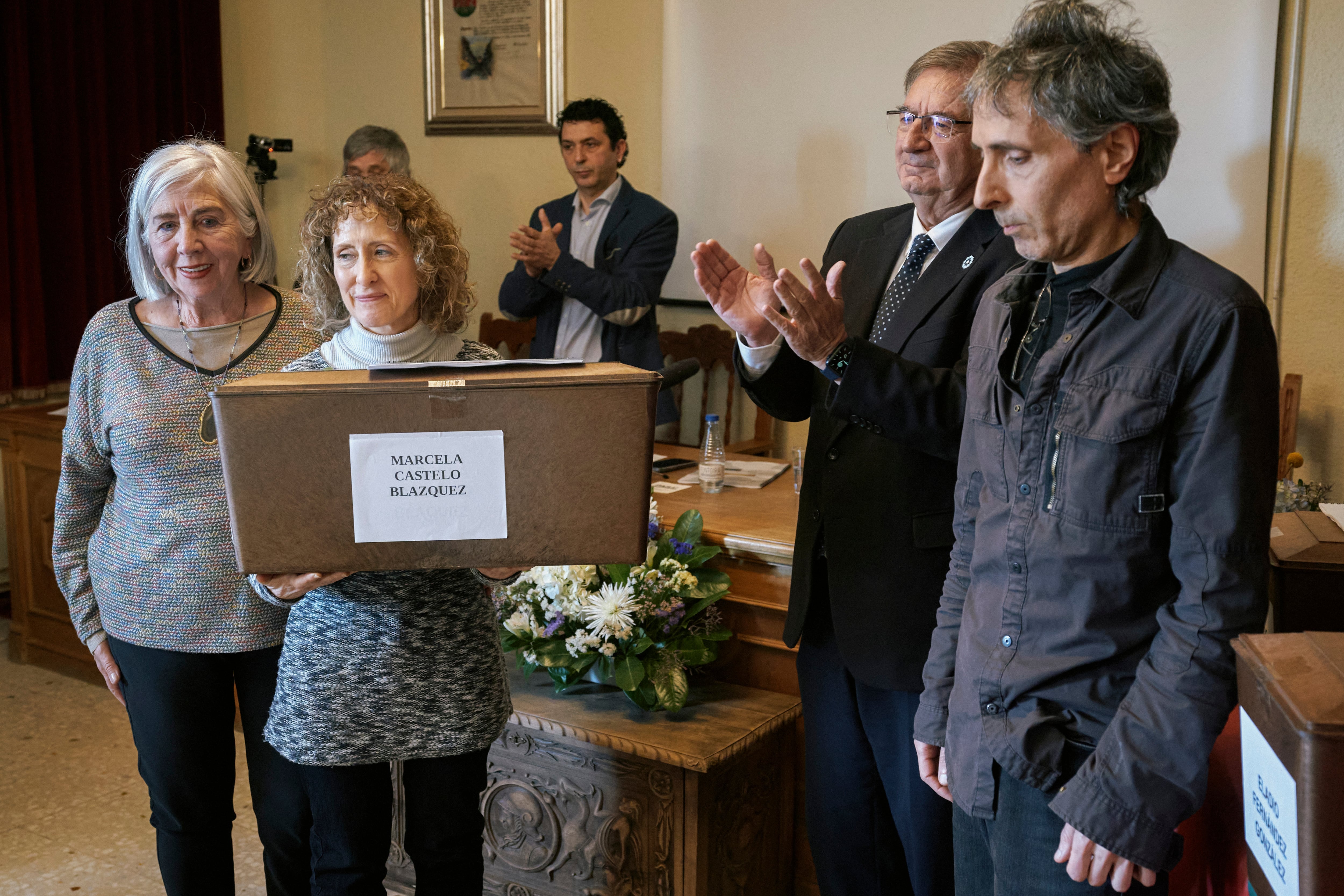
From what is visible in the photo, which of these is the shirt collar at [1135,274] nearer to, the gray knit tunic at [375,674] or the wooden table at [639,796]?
the gray knit tunic at [375,674]

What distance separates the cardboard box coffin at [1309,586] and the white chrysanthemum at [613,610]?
1.01 meters

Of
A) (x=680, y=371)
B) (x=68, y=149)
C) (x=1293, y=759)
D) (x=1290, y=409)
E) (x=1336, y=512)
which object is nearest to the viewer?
(x=1293, y=759)

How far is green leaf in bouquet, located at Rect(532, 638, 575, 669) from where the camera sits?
6.77 feet

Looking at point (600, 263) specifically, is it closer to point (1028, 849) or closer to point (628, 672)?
point (628, 672)

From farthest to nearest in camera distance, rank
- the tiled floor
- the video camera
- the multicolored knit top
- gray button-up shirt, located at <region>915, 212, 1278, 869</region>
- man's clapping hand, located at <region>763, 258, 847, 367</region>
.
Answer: the video camera, the tiled floor, the multicolored knit top, man's clapping hand, located at <region>763, 258, 847, 367</region>, gray button-up shirt, located at <region>915, 212, 1278, 869</region>

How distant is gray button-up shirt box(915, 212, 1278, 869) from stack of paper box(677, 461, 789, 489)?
61.6 inches

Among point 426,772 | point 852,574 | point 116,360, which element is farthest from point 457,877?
point 116,360

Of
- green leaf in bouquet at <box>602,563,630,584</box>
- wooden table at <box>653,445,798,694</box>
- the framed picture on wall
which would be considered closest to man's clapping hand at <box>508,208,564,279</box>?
the framed picture on wall

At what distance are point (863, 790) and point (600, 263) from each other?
7.65ft

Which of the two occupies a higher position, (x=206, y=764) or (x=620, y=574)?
(x=620, y=574)

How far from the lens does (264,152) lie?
453cm

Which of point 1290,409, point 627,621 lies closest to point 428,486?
point 627,621

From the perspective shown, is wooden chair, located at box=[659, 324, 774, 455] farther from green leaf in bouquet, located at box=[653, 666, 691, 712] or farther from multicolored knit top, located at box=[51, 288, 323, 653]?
multicolored knit top, located at box=[51, 288, 323, 653]

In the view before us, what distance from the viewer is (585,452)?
1.23 metres
